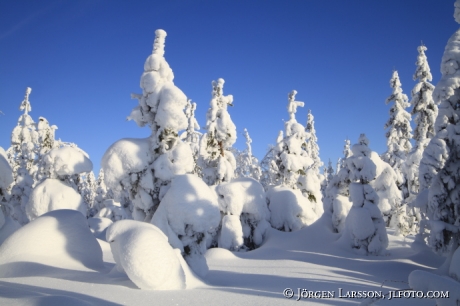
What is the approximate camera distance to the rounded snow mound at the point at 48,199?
14336 mm

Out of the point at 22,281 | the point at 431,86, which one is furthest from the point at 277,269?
the point at 431,86

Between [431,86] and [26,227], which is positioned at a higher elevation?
[431,86]

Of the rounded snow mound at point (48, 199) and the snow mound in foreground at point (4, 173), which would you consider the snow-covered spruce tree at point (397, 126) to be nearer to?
the rounded snow mound at point (48, 199)

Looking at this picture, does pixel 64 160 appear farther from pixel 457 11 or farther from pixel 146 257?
pixel 457 11

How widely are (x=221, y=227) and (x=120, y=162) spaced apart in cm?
889

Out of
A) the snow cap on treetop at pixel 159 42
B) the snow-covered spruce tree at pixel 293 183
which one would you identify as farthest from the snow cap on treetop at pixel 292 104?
the snow cap on treetop at pixel 159 42

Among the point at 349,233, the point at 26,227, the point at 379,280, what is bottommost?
the point at 379,280

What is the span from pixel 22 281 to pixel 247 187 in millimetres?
12340

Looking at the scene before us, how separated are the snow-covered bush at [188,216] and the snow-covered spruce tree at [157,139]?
962mm

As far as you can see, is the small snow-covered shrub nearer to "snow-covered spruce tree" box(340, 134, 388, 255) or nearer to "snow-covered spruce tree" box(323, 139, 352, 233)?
"snow-covered spruce tree" box(323, 139, 352, 233)

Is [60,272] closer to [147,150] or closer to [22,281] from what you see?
[22,281]

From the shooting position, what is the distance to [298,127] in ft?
73.1

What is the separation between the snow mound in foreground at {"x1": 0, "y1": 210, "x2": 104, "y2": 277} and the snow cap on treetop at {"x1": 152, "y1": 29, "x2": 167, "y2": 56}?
6.41m

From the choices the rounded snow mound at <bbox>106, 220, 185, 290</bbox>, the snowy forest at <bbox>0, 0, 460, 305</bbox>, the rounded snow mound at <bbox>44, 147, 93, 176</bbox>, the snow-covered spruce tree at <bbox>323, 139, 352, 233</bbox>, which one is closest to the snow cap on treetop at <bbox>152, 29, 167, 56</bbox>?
the snowy forest at <bbox>0, 0, 460, 305</bbox>
